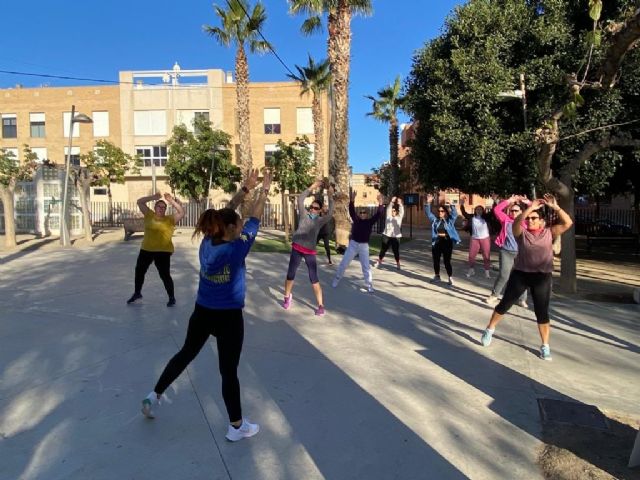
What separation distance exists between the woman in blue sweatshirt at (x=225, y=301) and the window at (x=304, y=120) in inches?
1476

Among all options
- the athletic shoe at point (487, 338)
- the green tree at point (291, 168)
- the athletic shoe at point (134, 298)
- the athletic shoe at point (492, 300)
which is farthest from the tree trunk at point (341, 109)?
the athletic shoe at point (487, 338)

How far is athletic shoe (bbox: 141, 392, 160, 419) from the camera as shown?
3.60 meters

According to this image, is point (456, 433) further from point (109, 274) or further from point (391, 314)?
point (109, 274)

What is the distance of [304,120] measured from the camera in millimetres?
40250

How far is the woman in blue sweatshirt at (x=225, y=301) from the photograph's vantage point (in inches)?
133

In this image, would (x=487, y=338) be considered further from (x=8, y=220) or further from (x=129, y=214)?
(x=129, y=214)

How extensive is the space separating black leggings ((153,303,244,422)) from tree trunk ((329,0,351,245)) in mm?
13351

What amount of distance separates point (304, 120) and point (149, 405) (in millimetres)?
38110

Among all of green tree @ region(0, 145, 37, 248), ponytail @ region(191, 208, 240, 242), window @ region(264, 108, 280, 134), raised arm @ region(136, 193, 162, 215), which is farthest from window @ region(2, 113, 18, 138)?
ponytail @ region(191, 208, 240, 242)

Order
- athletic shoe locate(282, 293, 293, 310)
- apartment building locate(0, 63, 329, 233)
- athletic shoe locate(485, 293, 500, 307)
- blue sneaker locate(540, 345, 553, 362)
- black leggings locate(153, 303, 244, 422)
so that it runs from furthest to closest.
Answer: apartment building locate(0, 63, 329, 233), athletic shoe locate(485, 293, 500, 307), athletic shoe locate(282, 293, 293, 310), blue sneaker locate(540, 345, 553, 362), black leggings locate(153, 303, 244, 422)

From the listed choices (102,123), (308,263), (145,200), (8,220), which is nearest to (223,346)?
(308,263)

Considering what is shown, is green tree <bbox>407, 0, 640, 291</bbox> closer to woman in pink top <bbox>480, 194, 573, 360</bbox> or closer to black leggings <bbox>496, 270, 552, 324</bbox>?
woman in pink top <bbox>480, 194, 573, 360</bbox>

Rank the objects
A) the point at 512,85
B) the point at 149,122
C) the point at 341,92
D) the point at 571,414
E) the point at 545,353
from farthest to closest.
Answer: the point at 149,122 → the point at 341,92 → the point at 512,85 → the point at 545,353 → the point at 571,414

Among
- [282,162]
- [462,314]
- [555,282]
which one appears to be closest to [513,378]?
[462,314]
